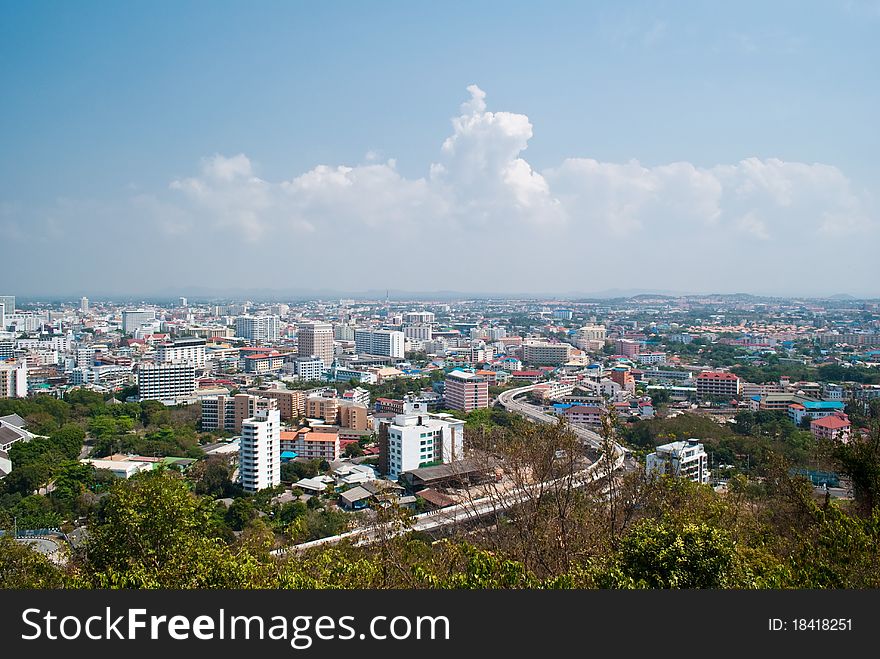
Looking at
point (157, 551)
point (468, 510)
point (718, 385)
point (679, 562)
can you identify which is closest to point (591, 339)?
point (718, 385)

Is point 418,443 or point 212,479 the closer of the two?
point 212,479

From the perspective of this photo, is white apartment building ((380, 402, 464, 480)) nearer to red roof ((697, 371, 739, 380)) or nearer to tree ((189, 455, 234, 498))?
tree ((189, 455, 234, 498))

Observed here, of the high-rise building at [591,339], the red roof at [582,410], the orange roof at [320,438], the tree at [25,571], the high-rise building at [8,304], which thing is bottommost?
the red roof at [582,410]

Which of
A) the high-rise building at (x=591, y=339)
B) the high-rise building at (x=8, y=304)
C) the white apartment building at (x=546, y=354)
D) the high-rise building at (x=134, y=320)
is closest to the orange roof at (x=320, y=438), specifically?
the white apartment building at (x=546, y=354)

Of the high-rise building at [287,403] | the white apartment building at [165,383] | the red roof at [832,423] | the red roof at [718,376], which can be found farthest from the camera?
the red roof at [718,376]

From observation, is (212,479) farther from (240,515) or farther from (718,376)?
(718,376)

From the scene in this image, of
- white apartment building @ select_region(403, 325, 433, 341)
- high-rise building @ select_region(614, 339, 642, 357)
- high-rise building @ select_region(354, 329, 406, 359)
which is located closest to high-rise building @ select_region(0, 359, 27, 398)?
high-rise building @ select_region(354, 329, 406, 359)

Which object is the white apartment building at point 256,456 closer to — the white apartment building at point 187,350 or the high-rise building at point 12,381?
the high-rise building at point 12,381
